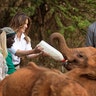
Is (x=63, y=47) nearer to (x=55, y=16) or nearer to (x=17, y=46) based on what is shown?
(x=17, y=46)

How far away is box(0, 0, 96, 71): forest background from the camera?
345 inches

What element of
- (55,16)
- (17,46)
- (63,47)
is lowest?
(17,46)

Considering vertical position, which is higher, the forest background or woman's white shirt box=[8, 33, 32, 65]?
the forest background

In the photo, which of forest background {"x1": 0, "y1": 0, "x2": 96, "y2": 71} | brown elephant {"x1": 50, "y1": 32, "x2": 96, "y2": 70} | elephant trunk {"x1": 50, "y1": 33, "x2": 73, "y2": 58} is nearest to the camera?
brown elephant {"x1": 50, "y1": 32, "x2": 96, "y2": 70}

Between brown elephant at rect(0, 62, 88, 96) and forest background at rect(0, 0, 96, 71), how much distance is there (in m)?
6.95

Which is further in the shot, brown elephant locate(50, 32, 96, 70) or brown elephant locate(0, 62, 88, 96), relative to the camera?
brown elephant locate(50, 32, 96, 70)

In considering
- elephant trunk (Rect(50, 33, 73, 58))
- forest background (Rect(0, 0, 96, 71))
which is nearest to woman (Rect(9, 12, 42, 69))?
elephant trunk (Rect(50, 33, 73, 58))

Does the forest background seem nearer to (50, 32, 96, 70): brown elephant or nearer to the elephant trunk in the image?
the elephant trunk

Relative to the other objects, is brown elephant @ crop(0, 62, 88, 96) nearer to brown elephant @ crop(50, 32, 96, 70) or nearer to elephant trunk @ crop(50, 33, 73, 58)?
brown elephant @ crop(50, 32, 96, 70)

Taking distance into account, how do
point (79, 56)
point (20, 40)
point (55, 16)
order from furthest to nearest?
point (55, 16), point (20, 40), point (79, 56)

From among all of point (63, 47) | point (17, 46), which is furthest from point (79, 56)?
point (17, 46)

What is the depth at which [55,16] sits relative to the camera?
9383 mm

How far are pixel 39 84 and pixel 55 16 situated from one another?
8.25 meters

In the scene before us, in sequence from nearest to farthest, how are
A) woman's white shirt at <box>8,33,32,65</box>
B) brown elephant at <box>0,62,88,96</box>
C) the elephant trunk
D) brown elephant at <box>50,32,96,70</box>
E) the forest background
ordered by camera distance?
brown elephant at <box>0,62,88,96</box>
brown elephant at <box>50,32,96,70</box>
the elephant trunk
woman's white shirt at <box>8,33,32,65</box>
the forest background
